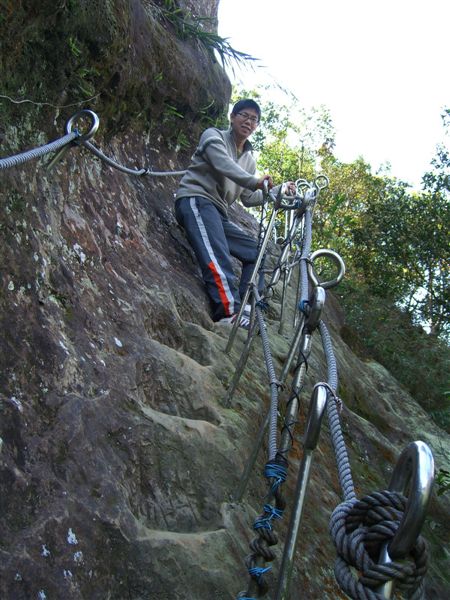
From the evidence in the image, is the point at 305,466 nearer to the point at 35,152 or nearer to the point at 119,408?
the point at 119,408

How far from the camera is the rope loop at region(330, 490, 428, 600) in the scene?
1052 millimetres

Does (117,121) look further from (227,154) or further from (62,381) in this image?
(62,381)

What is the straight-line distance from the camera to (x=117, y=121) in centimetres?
442

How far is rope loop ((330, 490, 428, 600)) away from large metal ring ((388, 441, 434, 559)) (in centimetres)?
2

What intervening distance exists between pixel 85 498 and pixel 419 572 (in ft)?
4.28

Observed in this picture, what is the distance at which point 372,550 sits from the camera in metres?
1.12

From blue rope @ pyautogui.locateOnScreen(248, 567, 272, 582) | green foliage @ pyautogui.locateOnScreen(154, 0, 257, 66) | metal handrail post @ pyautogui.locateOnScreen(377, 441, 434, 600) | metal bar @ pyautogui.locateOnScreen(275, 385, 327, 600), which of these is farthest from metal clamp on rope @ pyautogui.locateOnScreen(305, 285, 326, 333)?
green foliage @ pyautogui.locateOnScreen(154, 0, 257, 66)

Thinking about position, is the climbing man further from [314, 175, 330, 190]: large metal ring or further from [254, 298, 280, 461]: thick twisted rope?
[254, 298, 280, 461]: thick twisted rope

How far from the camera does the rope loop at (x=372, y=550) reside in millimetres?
1052

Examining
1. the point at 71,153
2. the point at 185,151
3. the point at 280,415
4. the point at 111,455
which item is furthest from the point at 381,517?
the point at 185,151

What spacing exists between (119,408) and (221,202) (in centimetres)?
255

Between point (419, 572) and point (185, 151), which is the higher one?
point (185, 151)

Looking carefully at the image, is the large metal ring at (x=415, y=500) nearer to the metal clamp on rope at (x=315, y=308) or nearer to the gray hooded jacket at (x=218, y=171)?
the metal clamp on rope at (x=315, y=308)

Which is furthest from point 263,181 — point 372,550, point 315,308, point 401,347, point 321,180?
point 401,347
